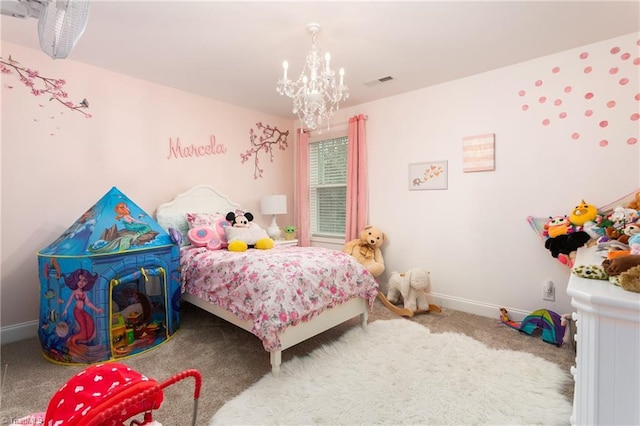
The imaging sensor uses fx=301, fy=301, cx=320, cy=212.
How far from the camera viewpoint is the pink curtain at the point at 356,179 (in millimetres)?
3768

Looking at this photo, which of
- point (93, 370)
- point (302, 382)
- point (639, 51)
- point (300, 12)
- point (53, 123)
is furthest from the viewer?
point (53, 123)

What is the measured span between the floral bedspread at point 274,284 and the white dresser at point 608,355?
1452mm

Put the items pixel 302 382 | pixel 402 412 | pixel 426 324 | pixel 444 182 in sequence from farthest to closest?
pixel 444 182, pixel 426 324, pixel 302 382, pixel 402 412

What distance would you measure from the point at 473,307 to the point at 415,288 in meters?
0.64

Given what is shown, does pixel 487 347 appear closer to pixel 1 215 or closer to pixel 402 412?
pixel 402 412

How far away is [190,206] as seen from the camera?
3.38 m

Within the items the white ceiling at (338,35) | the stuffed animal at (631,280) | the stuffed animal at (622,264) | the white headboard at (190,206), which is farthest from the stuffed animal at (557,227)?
the white headboard at (190,206)

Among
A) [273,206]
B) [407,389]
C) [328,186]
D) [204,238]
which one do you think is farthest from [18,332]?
[328,186]

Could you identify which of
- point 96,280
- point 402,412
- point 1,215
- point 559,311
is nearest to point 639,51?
point 559,311

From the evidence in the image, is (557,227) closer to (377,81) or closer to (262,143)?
(377,81)

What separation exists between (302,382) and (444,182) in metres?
2.37

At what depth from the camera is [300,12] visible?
6.57 feet

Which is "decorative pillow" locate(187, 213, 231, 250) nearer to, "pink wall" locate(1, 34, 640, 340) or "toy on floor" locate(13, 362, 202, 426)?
"pink wall" locate(1, 34, 640, 340)

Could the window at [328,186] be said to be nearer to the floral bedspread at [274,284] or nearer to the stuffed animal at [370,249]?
the stuffed animal at [370,249]
